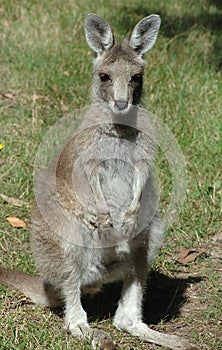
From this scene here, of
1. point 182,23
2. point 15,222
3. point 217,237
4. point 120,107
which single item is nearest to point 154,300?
point 217,237

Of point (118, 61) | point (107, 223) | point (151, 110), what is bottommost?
point (151, 110)

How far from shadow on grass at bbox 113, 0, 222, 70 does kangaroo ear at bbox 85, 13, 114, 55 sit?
10.4 feet

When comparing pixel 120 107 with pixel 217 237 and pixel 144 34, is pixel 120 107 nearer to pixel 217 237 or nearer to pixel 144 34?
pixel 144 34

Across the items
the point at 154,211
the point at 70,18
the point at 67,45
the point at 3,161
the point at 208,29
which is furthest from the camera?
the point at 208,29

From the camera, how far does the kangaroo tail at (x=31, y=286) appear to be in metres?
3.89

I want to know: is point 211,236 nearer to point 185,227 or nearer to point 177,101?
point 185,227

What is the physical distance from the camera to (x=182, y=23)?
7641 mm

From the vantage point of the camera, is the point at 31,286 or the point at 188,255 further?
the point at 188,255

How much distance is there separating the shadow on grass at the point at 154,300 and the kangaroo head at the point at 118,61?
1259mm

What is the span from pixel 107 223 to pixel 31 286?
2.25 feet

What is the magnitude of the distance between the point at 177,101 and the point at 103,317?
2525mm

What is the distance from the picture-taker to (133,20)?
7.34 metres

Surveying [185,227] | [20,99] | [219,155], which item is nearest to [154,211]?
[185,227]

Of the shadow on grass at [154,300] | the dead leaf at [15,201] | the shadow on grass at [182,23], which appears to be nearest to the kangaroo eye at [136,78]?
the shadow on grass at [154,300]
